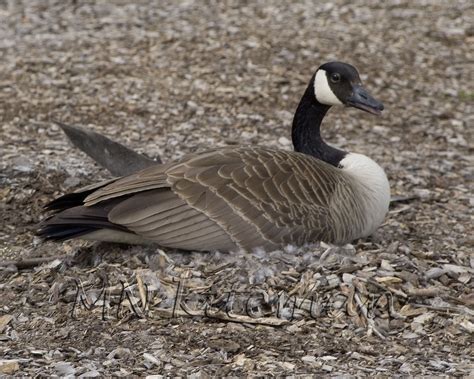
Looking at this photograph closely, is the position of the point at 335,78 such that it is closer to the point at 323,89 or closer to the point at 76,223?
the point at 323,89

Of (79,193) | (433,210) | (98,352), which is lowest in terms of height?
(433,210)

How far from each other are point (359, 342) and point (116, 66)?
5.32 meters

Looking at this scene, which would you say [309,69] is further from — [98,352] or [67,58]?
[98,352]

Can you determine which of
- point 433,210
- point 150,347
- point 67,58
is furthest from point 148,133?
point 150,347

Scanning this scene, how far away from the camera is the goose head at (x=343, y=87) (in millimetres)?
6176

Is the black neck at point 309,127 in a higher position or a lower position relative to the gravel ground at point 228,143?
higher

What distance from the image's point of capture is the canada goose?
5125 millimetres

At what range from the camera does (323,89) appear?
6277mm

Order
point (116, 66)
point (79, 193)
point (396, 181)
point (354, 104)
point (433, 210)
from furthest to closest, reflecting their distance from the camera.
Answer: point (116, 66), point (396, 181), point (433, 210), point (354, 104), point (79, 193)

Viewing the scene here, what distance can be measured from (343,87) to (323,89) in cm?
14

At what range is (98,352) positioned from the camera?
14.6 ft

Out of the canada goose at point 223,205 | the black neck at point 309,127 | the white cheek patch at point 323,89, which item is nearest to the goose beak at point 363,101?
the white cheek patch at point 323,89

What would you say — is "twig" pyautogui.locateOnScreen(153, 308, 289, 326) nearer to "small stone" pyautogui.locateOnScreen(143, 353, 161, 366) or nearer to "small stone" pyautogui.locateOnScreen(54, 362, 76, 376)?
"small stone" pyautogui.locateOnScreen(143, 353, 161, 366)

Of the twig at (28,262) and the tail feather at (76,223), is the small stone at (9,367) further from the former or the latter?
the twig at (28,262)
